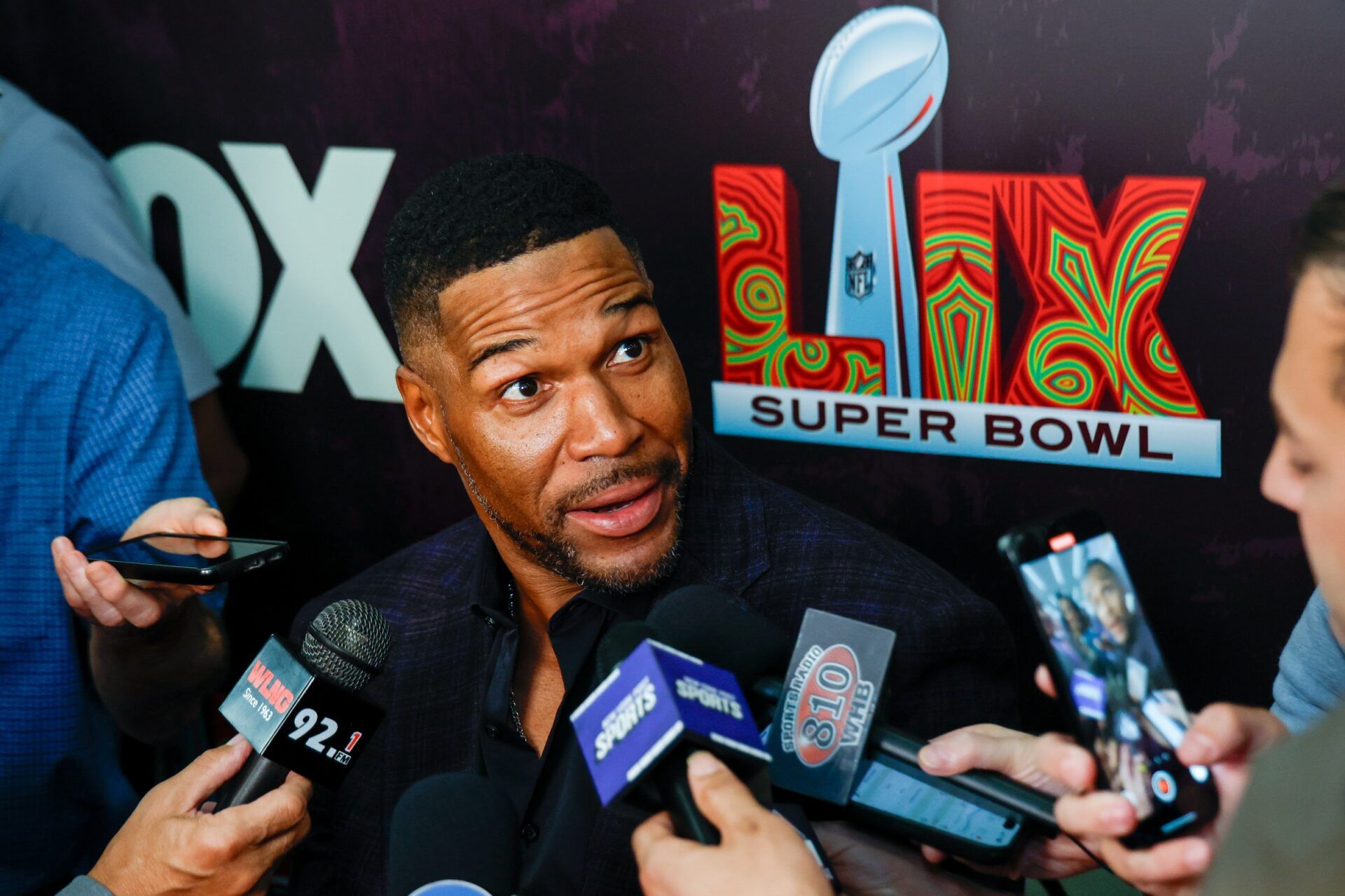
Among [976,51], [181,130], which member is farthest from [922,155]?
[181,130]

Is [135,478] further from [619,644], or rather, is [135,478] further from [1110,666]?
[1110,666]

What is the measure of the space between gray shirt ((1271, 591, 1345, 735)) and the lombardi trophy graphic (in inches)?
32.1

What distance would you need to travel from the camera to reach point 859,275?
2240mm

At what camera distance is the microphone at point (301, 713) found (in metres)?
1.34

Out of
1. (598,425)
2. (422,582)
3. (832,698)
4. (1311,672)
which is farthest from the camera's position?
(422,582)

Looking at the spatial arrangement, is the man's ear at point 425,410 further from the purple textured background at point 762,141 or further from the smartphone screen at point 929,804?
the smartphone screen at point 929,804

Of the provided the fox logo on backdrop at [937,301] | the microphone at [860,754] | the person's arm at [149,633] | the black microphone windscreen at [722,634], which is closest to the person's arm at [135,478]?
the person's arm at [149,633]

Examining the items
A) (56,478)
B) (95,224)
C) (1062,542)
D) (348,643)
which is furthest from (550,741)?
(95,224)

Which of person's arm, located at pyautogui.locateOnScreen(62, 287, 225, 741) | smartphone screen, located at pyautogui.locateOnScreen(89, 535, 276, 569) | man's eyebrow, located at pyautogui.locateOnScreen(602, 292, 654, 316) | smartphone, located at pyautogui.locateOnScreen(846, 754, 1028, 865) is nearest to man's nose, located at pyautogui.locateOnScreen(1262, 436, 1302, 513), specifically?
smartphone, located at pyautogui.locateOnScreen(846, 754, 1028, 865)

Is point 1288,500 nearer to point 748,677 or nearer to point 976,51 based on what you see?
point 748,677

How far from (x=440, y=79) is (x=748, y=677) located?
1660 millimetres

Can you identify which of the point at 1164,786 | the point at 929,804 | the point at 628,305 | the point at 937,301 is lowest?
the point at 929,804

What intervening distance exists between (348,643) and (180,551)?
520mm

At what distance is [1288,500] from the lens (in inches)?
42.9
